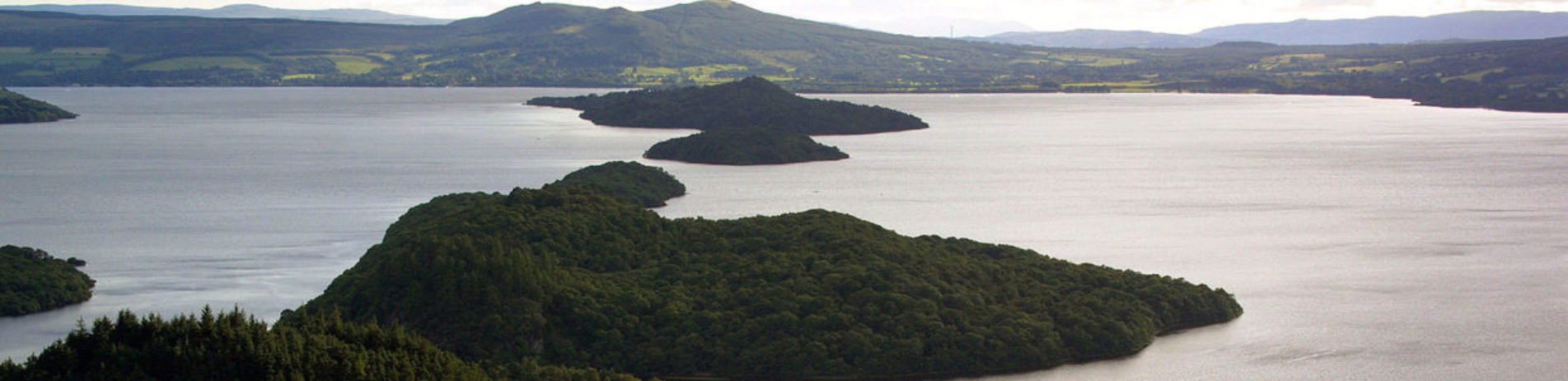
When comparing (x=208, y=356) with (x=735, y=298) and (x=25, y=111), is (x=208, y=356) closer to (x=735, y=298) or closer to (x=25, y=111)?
(x=735, y=298)

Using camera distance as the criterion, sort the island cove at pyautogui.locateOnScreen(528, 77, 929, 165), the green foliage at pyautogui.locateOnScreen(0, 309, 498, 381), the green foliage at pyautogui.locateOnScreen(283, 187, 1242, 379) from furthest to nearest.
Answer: the island cove at pyautogui.locateOnScreen(528, 77, 929, 165)
the green foliage at pyautogui.locateOnScreen(283, 187, 1242, 379)
the green foliage at pyautogui.locateOnScreen(0, 309, 498, 381)

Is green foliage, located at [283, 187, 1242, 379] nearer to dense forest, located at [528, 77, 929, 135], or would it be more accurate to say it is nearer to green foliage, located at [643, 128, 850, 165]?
green foliage, located at [643, 128, 850, 165]

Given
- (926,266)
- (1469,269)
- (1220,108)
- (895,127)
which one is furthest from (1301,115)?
(926,266)

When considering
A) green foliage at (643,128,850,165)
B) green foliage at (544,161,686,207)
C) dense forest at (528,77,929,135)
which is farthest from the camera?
dense forest at (528,77,929,135)

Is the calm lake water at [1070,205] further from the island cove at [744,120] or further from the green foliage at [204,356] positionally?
the green foliage at [204,356]

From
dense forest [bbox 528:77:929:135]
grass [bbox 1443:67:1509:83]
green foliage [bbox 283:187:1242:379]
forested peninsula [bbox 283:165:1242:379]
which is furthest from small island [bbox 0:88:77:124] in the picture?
grass [bbox 1443:67:1509:83]

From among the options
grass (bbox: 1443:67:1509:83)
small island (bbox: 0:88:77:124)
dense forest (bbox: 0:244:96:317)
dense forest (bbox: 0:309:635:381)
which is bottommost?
grass (bbox: 1443:67:1509:83)

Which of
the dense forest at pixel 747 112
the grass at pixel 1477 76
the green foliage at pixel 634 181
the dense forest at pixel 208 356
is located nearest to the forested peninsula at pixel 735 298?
the dense forest at pixel 208 356

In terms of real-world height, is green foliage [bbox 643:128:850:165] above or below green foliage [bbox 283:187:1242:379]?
below
